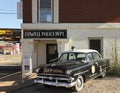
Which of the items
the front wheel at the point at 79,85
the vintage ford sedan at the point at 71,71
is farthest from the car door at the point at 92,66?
the front wheel at the point at 79,85

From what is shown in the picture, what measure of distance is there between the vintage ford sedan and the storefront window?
5.23m

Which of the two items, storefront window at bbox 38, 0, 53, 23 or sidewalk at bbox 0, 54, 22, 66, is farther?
sidewalk at bbox 0, 54, 22, 66

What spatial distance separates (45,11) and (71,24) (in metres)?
2.05

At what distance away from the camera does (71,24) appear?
19938 millimetres

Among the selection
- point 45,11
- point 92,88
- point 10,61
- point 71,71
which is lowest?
point 10,61

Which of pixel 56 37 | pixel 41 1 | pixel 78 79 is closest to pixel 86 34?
pixel 56 37

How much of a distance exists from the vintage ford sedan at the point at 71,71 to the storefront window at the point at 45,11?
5.23 m

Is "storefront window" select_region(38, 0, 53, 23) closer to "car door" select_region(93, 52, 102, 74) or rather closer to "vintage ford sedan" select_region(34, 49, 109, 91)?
"car door" select_region(93, 52, 102, 74)

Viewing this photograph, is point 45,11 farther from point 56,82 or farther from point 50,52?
point 56,82

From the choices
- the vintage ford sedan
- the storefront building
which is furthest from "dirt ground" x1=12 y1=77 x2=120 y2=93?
the storefront building

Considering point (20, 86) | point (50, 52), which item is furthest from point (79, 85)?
point (50, 52)

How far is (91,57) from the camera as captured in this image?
1572 cm

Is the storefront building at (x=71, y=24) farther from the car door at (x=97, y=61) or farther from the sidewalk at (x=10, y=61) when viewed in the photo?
the sidewalk at (x=10, y=61)

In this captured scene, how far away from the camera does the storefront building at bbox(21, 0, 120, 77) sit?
19844mm
